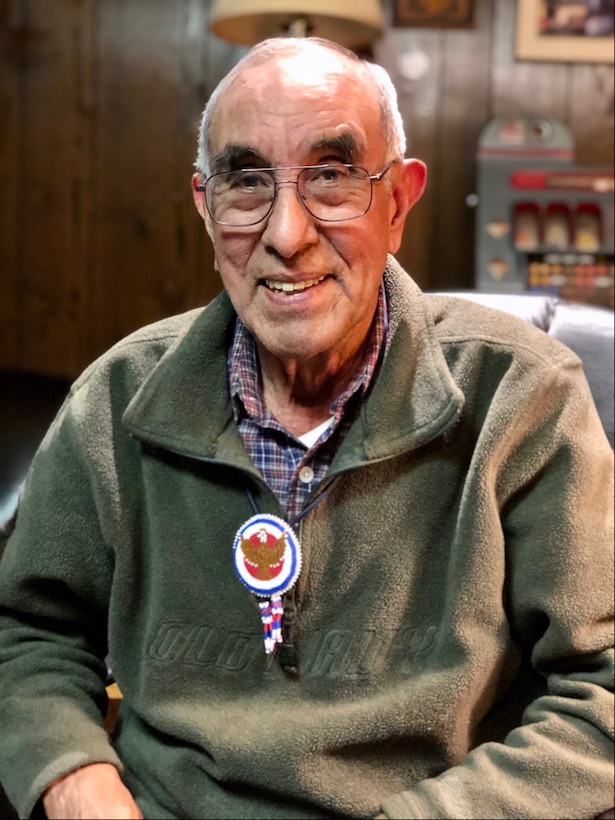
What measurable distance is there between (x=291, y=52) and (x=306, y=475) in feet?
1.61

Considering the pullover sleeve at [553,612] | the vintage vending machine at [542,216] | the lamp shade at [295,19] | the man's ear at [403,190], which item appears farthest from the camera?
the vintage vending machine at [542,216]

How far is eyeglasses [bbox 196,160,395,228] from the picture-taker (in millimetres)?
1132

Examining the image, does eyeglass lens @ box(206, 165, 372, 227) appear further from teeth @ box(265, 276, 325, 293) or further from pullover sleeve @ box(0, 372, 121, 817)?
pullover sleeve @ box(0, 372, 121, 817)

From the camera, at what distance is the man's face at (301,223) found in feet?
3.66

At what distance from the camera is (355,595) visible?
3.82ft

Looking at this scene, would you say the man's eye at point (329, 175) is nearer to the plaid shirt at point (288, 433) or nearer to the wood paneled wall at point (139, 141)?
the plaid shirt at point (288, 433)

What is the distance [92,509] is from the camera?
123 centimetres

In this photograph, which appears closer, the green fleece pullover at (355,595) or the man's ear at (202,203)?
the green fleece pullover at (355,595)

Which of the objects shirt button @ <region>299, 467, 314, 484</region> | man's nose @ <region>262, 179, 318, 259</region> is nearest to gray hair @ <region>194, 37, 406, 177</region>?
man's nose @ <region>262, 179, 318, 259</region>

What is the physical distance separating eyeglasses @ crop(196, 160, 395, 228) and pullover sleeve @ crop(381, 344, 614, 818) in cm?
29

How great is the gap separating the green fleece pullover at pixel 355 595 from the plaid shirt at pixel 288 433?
25 millimetres

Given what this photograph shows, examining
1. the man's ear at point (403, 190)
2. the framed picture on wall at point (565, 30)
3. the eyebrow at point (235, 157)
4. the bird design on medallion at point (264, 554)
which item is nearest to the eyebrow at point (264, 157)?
the eyebrow at point (235, 157)

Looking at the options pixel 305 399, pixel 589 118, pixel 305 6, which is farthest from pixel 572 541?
pixel 589 118

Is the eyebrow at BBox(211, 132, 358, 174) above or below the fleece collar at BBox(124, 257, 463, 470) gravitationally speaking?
above
